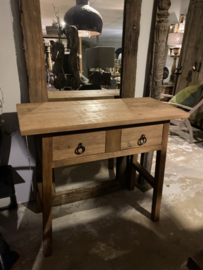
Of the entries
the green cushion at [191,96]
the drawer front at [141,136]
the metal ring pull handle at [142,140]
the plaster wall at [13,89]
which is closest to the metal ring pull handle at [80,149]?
the drawer front at [141,136]

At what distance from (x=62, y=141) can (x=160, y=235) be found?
105 centimetres

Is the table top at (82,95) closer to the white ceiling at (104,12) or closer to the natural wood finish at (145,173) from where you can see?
the white ceiling at (104,12)

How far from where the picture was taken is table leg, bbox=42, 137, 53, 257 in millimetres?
1061

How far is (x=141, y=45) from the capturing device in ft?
5.42

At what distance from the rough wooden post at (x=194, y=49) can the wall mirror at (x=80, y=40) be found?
2846 mm

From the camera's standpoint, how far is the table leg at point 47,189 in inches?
41.8

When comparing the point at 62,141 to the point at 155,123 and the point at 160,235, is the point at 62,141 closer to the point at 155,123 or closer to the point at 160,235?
the point at 155,123

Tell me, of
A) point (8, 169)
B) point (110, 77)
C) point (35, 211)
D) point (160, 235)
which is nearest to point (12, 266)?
point (35, 211)

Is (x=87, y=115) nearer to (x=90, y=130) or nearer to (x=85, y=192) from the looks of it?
(x=90, y=130)

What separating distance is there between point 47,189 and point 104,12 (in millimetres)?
1286

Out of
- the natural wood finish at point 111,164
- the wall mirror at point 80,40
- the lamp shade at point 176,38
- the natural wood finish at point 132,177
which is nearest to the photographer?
the wall mirror at point 80,40

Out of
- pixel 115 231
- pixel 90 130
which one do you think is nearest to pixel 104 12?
pixel 90 130

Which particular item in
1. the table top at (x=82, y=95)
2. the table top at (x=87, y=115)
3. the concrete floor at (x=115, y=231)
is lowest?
the concrete floor at (x=115, y=231)

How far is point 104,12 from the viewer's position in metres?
1.43
